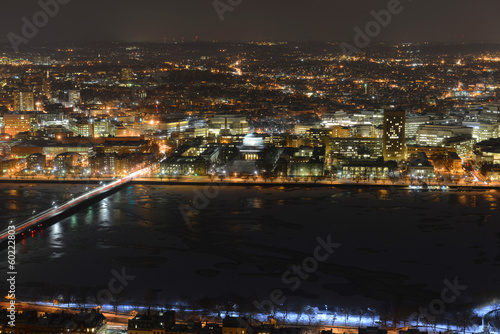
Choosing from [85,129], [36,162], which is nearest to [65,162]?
[36,162]

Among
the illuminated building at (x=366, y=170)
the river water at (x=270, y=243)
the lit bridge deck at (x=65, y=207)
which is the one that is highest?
the illuminated building at (x=366, y=170)

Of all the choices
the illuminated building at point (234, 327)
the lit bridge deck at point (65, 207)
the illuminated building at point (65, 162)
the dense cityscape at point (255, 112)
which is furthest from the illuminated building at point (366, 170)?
the illuminated building at point (234, 327)

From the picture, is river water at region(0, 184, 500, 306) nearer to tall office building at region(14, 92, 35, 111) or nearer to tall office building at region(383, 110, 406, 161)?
tall office building at region(383, 110, 406, 161)

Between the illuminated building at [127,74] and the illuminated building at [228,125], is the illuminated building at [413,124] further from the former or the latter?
the illuminated building at [127,74]

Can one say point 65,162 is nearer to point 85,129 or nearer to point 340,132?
point 85,129

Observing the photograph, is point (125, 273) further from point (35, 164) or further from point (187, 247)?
point (35, 164)
